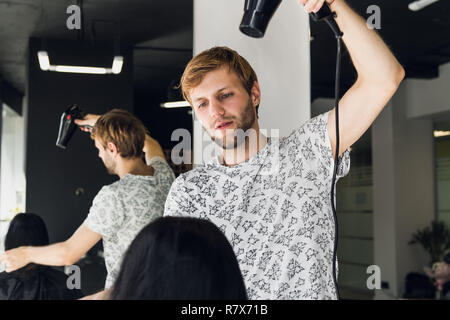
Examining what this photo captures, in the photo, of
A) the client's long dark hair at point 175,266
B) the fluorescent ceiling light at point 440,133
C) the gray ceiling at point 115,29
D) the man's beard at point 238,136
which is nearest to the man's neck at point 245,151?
the man's beard at point 238,136

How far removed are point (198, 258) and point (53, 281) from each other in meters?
0.82

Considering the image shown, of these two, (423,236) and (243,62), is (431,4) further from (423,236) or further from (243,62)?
(423,236)

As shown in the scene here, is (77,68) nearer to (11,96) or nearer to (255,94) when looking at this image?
(11,96)

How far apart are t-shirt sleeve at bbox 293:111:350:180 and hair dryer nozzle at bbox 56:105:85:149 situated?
2.18 ft

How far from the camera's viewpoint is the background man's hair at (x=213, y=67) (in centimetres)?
128

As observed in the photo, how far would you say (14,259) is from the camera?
135 cm

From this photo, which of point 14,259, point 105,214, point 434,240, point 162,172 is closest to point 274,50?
point 162,172

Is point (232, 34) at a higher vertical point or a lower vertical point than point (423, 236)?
higher

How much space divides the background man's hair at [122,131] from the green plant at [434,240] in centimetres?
264

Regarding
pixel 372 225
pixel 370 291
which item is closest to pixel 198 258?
pixel 370 291

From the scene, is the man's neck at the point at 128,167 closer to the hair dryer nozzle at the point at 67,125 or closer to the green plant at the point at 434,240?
the hair dryer nozzle at the point at 67,125

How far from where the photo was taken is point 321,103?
5.41ft

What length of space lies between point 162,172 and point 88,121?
0.27 m
